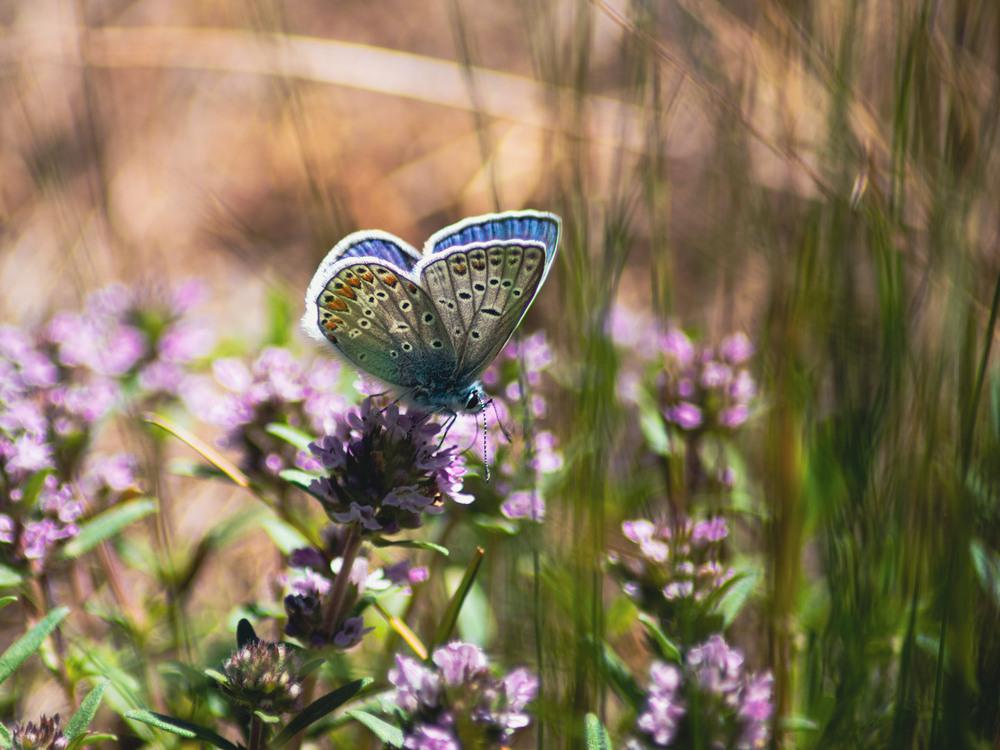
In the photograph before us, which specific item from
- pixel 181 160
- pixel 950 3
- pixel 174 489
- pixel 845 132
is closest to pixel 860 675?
pixel 845 132

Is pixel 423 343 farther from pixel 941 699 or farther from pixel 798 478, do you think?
pixel 941 699

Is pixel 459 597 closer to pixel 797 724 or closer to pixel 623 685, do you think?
pixel 623 685

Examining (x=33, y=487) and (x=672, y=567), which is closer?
(x=672, y=567)

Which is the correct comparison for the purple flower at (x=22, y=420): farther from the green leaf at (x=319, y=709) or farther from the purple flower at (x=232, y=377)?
the green leaf at (x=319, y=709)

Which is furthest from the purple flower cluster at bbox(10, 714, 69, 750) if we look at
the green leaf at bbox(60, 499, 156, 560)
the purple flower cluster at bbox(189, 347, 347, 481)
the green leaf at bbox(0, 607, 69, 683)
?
the purple flower cluster at bbox(189, 347, 347, 481)

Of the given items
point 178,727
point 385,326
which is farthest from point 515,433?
point 178,727

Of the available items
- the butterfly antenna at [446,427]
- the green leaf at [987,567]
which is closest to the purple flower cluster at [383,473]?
the butterfly antenna at [446,427]

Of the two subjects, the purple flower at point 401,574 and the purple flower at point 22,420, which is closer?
the purple flower at point 401,574

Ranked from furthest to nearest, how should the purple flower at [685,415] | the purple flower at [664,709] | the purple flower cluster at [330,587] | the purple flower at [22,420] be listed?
the purple flower at [685,415] < the purple flower at [22,420] < the purple flower cluster at [330,587] < the purple flower at [664,709]
